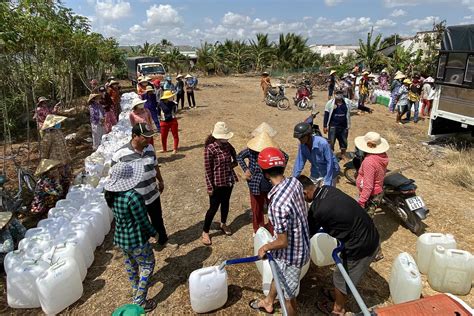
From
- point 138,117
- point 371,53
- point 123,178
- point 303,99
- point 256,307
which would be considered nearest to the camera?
point 123,178

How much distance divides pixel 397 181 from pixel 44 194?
5.19m

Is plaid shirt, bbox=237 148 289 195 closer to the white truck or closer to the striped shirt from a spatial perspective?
the striped shirt

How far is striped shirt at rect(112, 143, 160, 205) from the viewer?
11.0 ft

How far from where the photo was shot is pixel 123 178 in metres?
2.94

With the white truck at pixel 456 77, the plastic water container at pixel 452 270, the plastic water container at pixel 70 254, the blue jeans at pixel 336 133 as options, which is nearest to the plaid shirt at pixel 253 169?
the plastic water container at pixel 452 270

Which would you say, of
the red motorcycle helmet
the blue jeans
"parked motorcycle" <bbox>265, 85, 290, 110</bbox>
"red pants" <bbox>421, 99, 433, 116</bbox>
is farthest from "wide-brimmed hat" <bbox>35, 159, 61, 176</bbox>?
"red pants" <bbox>421, 99, 433, 116</bbox>

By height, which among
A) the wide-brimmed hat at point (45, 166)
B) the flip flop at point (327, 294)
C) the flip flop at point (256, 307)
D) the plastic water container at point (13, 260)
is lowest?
the flip flop at point (327, 294)

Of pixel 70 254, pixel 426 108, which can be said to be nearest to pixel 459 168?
pixel 426 108

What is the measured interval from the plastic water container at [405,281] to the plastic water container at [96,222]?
3.44 m

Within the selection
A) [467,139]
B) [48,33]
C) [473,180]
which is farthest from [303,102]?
[48,33]

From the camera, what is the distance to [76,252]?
3.49 m

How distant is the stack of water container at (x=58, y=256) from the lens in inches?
125

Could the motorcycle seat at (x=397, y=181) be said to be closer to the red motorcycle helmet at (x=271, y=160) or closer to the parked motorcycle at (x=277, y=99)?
the red motorcycle helmet at (x=271, y=160)

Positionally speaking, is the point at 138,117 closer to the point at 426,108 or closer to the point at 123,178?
the point at 123,178
